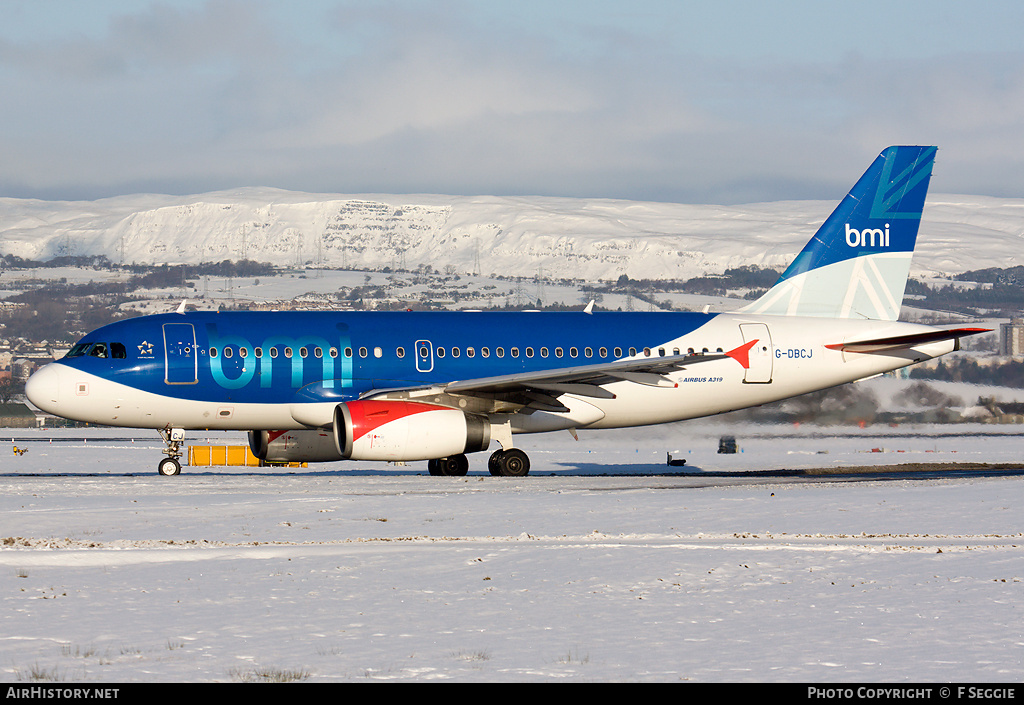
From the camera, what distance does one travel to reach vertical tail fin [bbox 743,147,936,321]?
3544 cm

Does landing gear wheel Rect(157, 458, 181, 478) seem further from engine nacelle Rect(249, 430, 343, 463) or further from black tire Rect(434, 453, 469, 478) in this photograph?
black tire Rect(434, 453, 469, 478)

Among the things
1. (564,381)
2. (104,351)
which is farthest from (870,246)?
(104,351)

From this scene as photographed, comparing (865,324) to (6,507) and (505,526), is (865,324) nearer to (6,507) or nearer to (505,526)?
(505,526)

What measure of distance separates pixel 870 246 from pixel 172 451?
2168 cm

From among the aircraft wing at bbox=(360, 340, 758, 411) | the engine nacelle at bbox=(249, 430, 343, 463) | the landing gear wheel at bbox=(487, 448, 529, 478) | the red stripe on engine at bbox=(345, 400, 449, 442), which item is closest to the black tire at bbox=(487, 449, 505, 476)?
the landing gear wheel at bbox=(487, 448, 529, 478)

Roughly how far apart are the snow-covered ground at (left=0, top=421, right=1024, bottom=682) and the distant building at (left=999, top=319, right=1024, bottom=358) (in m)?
39.2

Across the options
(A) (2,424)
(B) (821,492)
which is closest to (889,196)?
(B) (821,492)

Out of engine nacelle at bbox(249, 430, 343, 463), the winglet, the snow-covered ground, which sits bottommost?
the snow-covered ground

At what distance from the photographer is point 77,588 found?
1327 cm

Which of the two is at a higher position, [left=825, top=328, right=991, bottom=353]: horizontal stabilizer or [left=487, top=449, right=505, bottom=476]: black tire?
[left=825, top=328, right=991, bottom=353]: horizontal stabilizer

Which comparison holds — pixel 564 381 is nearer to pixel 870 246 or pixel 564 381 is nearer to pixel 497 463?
pixel 497 463

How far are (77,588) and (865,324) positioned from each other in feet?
88.7

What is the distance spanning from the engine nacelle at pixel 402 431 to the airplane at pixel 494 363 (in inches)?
1.5
